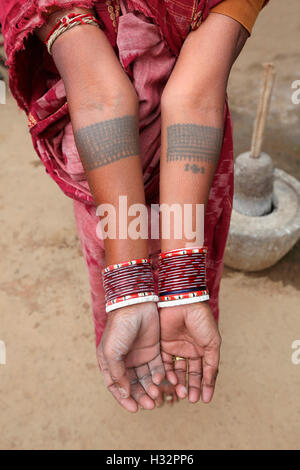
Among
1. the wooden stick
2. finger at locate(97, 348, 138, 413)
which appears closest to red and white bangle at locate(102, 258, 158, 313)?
finger at locate(97, 348, 138, 413)

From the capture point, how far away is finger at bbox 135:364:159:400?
0.92 meters

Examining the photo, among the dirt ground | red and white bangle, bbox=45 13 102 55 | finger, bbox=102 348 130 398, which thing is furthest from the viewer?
the dirt ground

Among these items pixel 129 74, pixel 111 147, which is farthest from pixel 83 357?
pixel 129 74

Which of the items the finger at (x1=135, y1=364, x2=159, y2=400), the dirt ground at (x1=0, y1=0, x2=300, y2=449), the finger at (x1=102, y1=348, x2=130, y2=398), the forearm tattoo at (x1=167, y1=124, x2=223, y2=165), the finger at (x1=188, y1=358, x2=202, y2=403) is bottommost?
the dirt ground at (x1=0, y1=0, x2=300, y2=449)

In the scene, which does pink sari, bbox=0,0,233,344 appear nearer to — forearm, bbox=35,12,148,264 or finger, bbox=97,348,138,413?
forearm, bbox=35,12,148,264

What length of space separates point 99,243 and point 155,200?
20 cm

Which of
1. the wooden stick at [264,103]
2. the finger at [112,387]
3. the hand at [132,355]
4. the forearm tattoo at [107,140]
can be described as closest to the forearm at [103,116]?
the forearm tattoo at [107,140]

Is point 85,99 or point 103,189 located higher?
point 85,99

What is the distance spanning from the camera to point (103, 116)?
800 millimetres

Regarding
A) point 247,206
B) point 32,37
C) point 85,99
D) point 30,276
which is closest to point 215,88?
point 85,99

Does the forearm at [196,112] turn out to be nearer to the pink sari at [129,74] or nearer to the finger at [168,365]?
the pink sari at [129,74]

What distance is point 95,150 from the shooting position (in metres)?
0.82

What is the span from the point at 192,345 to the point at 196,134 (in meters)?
0.50

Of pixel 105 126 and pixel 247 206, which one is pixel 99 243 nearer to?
pixel 105 126
